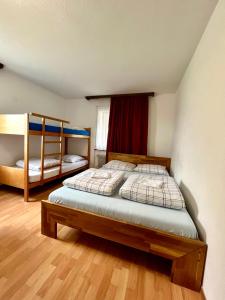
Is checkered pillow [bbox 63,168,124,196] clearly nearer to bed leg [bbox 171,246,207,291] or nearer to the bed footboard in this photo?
the bed footboard

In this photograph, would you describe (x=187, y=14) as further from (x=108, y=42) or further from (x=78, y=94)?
(x=78, y=94)

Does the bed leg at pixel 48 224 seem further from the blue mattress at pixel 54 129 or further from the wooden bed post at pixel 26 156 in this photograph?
the blue mattress at pixel 54 129

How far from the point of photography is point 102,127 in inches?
160

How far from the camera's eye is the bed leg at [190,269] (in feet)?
3.63

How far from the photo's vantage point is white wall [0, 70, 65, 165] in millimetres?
2836

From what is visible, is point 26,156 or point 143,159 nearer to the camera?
point 26,156

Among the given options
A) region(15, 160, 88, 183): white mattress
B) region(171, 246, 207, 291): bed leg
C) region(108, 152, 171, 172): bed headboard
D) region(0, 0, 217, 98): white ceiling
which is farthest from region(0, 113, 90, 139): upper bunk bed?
region(171, 246, 207, 291): bed leg

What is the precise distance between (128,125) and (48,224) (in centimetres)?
278

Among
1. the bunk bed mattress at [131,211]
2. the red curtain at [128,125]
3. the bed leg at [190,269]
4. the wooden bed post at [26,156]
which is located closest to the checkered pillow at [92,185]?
the bunk bed mattress at [131,211]

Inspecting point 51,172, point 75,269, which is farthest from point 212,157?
point 51,172

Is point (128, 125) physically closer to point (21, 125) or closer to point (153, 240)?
point (21, 125)

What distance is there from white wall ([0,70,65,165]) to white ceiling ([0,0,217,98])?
0.97ft

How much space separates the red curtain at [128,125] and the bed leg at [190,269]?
2.56 m

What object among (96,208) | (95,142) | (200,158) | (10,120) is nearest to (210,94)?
(200,158)
